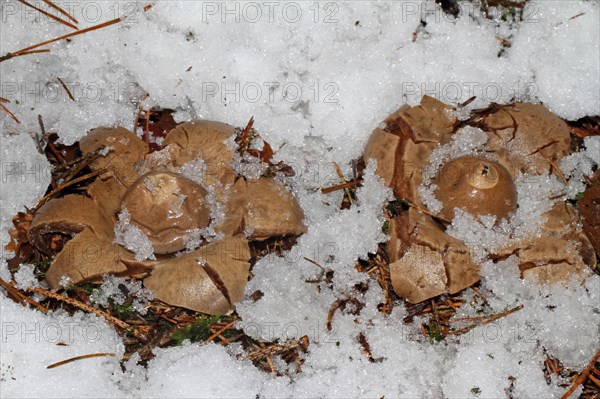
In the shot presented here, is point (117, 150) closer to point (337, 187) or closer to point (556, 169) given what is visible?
point (337, 187)

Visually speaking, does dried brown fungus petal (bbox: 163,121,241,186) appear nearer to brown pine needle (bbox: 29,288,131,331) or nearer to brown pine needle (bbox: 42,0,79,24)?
brown pine needle (bbox: 29,288,131,331)

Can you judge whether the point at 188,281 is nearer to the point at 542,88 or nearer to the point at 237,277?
the point at 237,277

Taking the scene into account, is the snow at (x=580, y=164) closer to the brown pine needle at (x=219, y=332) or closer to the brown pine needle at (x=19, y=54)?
the brown pine needle at (x=219, y=332)

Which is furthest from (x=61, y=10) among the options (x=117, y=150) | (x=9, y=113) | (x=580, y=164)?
(x=580, y=164)

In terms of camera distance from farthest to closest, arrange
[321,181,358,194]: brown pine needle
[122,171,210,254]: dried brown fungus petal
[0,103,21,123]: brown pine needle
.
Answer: [0,103,21,123]: brown pine needle < [321,181,358,194]: brown pine needle < [122,171,210,254]: dried brown fungus petal

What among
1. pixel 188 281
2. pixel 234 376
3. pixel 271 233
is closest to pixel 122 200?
pixel 188 281

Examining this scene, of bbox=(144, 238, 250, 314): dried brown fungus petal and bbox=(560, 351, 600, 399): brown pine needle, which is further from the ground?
bbox=(144, 238, 250, 314): dried brown fungus petal

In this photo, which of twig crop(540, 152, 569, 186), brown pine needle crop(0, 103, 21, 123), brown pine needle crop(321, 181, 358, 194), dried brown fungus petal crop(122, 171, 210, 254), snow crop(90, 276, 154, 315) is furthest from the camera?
brown pine needle crop(0, 103, 21, 123)

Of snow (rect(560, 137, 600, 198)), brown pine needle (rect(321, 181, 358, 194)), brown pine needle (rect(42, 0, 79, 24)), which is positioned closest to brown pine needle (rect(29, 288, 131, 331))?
brown pine needle (rect(321, 181, 358, 194))

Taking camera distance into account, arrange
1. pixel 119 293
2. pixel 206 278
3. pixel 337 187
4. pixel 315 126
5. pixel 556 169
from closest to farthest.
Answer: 1. pixel 206 278
2. pixel 119 293
3. pixel 556 169
4. pixel 337 187
5. pixel 315 126
